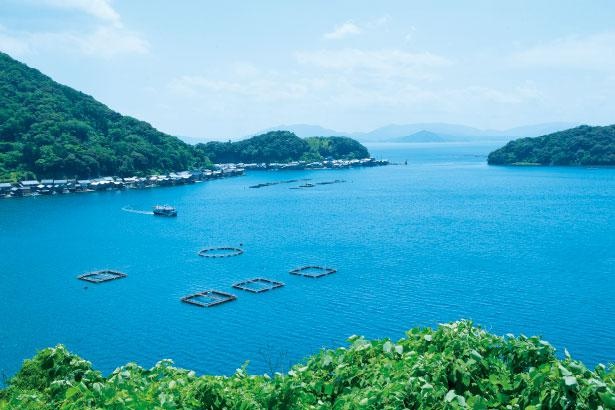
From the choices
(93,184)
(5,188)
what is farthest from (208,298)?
(93,184)

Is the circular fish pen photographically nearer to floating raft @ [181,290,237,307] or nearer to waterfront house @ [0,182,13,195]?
floating raft @ [181,290,237,307]

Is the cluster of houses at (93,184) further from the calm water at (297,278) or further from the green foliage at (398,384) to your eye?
the green foliage at (398,384)

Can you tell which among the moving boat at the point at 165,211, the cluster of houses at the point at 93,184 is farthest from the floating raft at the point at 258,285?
the cluster of houses at the point at 93,184

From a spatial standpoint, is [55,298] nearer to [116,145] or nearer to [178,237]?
[178,237]

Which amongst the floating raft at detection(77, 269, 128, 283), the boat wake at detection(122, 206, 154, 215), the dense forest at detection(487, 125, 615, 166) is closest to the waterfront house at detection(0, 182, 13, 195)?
the boat wake at detection(122, 206, 154, 215)

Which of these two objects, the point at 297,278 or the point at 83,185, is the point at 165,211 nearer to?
the point at 83,185

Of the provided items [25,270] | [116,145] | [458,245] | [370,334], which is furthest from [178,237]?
[116,145]
